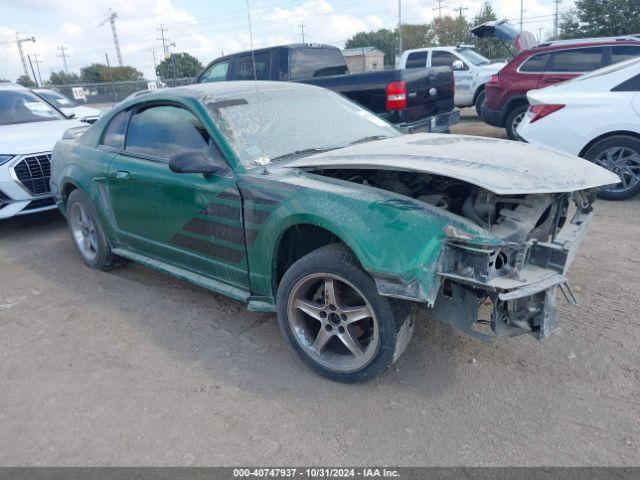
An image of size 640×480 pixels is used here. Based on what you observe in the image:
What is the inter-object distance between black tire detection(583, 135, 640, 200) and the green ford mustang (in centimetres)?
310

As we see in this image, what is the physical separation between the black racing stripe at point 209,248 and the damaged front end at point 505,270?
1.37 meters

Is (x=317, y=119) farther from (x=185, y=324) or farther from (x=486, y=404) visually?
(x=486, y=404)

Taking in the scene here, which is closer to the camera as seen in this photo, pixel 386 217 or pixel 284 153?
pixel 386 217

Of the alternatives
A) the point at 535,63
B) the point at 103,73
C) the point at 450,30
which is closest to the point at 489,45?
the point at 450,30

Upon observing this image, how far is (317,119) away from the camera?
3.97m

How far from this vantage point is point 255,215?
125 inches

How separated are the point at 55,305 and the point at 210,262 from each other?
5.43 feet

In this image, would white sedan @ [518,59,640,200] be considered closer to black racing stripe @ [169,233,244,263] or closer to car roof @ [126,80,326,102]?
car roof @ [126,80,326,102]

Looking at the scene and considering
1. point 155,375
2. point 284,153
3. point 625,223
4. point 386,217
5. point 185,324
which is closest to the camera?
point 386,217

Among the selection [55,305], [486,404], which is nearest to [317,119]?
[486,404]

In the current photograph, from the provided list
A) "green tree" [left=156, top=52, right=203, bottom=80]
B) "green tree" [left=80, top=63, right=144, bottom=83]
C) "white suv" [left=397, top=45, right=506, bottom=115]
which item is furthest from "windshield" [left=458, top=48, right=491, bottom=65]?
"green tree" [left=80, top=63, right=144, bottom=83]

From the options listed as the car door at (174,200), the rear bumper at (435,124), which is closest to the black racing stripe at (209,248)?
the car door at (174,200)

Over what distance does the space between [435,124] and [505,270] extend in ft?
17.9

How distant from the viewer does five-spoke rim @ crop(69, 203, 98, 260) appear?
16.1 feet
